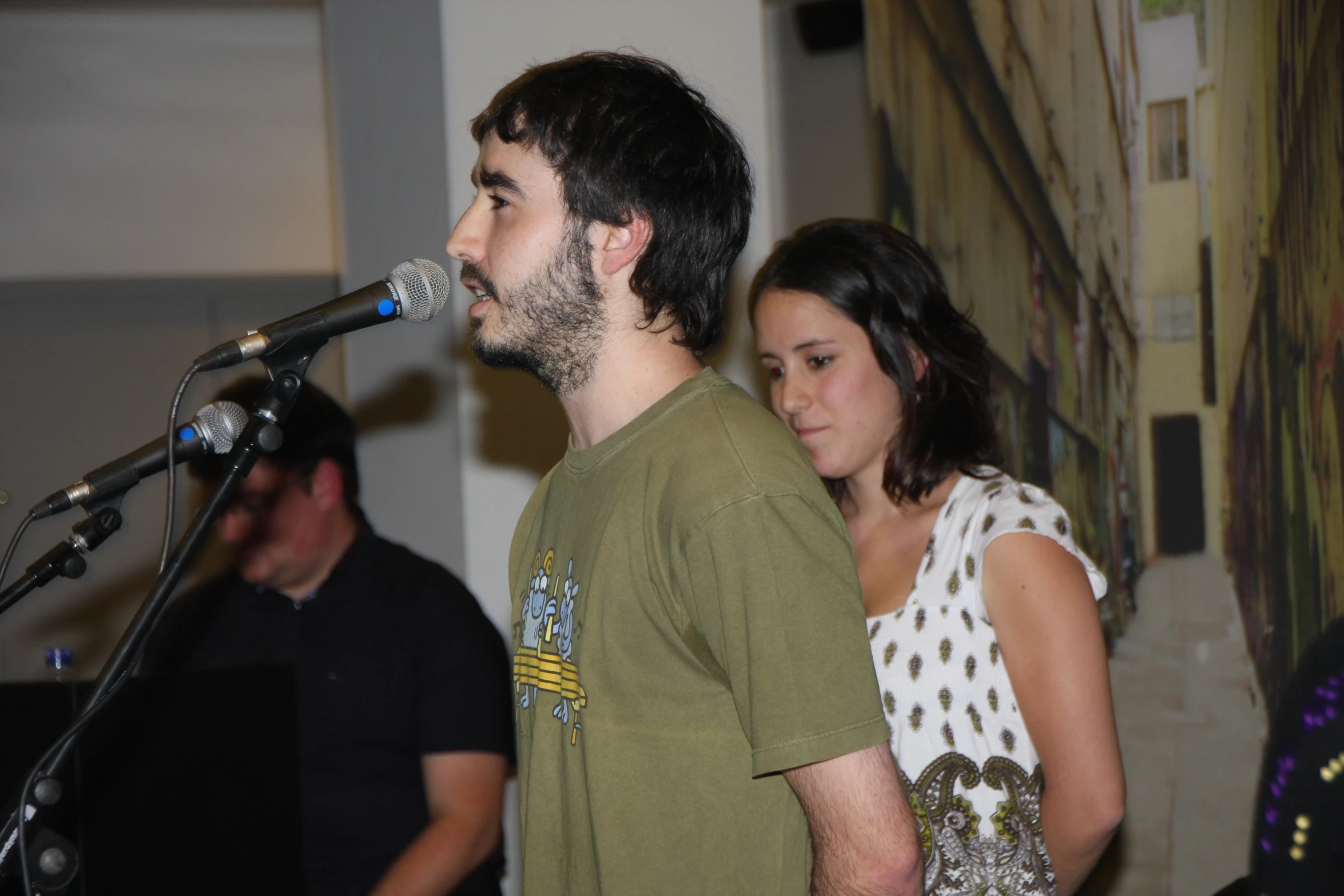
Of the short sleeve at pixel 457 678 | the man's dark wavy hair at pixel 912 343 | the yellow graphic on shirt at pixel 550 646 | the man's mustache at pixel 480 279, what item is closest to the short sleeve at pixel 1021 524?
the man's dark wavy hair at pixel 912 343

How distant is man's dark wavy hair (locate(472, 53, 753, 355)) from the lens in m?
1.33

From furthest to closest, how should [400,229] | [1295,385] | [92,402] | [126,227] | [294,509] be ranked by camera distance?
[92,402] < [126,227] < [400,229] < [294,509] < [1295,385]

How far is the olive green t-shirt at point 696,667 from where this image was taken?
1.06 m

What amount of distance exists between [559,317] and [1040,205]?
4.26ft

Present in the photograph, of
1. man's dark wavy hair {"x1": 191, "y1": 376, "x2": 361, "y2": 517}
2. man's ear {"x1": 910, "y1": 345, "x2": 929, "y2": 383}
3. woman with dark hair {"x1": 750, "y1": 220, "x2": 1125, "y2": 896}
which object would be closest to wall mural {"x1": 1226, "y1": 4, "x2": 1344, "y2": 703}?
woman with dark hair {"x1": 750, "y1": 220, "x2": 1125, "y2": 896}

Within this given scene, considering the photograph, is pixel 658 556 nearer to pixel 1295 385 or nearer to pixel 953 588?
pixel 953 588

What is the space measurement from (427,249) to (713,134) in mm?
1556

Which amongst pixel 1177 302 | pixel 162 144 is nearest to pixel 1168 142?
pixel 1177 302

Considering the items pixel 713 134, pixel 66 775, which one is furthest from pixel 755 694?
pixel 66 775

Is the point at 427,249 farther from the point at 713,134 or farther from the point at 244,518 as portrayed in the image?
the point at 713,134

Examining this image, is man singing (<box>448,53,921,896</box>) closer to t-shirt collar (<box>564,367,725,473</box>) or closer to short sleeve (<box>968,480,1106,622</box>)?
t-shirt collar (<box>564,367,725,473</box>)

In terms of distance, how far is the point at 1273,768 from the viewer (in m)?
0.51

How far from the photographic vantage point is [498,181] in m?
1.35

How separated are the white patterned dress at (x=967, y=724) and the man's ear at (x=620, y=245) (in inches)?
23.8
